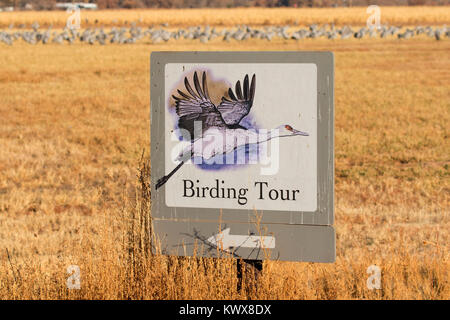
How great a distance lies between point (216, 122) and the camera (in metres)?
4.50

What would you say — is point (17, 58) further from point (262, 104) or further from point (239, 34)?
point (262, 104)

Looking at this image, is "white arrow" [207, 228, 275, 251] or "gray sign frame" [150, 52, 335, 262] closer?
"gray sign frame" [150, 52, 335, 262]

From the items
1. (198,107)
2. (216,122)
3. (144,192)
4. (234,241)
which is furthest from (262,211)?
(144,192)

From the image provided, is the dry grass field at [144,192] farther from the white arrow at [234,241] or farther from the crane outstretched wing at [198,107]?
the crane outstretched wing at [198,107]

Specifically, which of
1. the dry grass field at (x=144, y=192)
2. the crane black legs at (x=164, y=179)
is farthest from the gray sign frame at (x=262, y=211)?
the dry grass field at (x=144, y=192)

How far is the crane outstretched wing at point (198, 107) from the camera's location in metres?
4.50

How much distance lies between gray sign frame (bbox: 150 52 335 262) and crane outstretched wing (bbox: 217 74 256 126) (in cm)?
15

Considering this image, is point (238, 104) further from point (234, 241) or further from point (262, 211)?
point (234, 241)

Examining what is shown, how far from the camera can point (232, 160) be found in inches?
176

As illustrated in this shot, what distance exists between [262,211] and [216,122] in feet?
1.85

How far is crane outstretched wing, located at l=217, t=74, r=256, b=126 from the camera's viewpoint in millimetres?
4426

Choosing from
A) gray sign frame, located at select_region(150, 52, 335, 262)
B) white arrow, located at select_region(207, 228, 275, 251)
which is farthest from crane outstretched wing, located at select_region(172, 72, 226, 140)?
white arrow, located at select_region(207, 228, 275, 251)

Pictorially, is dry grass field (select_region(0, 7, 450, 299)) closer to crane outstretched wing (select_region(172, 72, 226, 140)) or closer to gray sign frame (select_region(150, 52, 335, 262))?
gray sign frame (select_region(150, 52, 335, 262))
